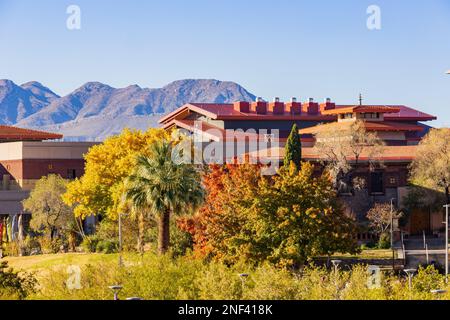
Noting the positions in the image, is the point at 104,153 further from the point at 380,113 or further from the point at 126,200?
the point at 380,113

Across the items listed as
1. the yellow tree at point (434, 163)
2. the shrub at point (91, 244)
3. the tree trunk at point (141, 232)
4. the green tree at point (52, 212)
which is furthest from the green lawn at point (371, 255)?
the green tree at point (52, 212)

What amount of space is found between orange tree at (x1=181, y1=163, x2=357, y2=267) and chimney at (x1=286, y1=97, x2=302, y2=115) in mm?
67388

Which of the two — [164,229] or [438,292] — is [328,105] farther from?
[438,292]

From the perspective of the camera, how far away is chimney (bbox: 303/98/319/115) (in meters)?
138

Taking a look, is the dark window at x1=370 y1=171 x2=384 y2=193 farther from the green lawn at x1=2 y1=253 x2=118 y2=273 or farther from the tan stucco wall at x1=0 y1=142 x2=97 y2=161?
the tan stucco wall at x1=0 y1=142 x2=97 y2=161

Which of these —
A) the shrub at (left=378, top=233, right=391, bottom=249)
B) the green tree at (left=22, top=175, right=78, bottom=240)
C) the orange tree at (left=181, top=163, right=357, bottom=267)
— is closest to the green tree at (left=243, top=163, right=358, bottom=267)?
the orange tree at (left=181, top=163, right=357, bottom=267)

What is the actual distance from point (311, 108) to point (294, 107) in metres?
2.54

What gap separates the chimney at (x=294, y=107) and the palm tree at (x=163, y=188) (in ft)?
236

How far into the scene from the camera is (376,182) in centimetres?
9075

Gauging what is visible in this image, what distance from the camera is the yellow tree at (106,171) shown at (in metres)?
85.4

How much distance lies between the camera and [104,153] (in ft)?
284

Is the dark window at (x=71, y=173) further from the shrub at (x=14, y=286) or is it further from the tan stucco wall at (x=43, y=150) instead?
the shrub at (x=14, y=286)

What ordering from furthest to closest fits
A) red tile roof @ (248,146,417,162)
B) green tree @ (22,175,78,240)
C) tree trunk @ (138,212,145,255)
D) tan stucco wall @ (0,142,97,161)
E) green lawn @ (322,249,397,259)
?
1. tan stucco wall @ (0,142,97,161)
2. green tree @ (22,175,78,240)
3. red tile roof @ (248,146,417,162)
4. green lawn @ (322,249,397,259)
5. tree trunk @ (138,212,145,255)

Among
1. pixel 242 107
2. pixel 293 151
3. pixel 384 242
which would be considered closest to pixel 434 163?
pixel 384 242
